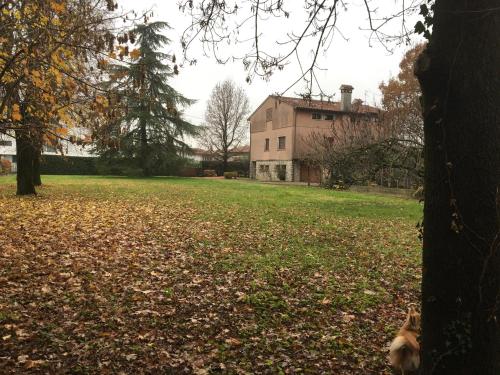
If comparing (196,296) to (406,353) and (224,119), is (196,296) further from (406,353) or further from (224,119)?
(224,119)

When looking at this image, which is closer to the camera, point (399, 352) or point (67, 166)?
point (399, 352)

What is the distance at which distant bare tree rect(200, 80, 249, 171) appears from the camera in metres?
50.2

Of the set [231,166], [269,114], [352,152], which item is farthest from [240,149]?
[352,152]

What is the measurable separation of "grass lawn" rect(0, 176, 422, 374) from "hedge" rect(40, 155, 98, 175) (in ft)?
105


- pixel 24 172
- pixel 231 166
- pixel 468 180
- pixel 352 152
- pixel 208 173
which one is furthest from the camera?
pixel 231 166

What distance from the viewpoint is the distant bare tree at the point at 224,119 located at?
165 ft

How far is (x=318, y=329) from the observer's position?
185 inches

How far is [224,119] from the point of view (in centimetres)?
5041

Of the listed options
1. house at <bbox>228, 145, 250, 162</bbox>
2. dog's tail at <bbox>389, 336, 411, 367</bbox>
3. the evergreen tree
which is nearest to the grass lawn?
dog's tail at <bbox>389, 336, 411, 367</bbox>

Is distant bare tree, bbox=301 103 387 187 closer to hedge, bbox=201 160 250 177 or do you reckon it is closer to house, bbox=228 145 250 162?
hedge, bbox=201 160 250 177

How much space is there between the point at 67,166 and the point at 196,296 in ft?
131

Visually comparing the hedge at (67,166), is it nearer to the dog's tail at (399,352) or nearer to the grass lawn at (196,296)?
the grass lawn at (196,296)

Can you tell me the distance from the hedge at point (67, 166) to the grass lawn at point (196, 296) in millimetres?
31991

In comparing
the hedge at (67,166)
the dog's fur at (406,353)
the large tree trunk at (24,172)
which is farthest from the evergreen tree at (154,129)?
the dog's fur at (406,353)
